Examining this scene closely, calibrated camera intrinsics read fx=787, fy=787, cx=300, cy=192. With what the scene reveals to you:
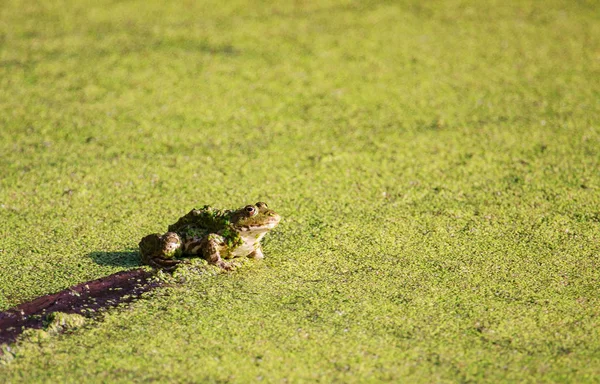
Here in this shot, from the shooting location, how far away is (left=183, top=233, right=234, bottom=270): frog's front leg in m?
2.70

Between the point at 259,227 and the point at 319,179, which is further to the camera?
the point at 319,179

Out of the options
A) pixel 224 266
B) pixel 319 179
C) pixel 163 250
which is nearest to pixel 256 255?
pixel 224 266

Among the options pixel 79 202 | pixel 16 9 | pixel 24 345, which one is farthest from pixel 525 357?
pixel 16 9

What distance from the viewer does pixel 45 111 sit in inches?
168

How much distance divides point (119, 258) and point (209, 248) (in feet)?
1.24

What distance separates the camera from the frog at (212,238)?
270 centimetres

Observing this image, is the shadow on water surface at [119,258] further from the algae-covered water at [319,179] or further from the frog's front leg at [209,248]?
the frog's front leg at [209,248]

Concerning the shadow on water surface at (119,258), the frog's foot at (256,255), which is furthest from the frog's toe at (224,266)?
the shadow on water surface at (119,258)

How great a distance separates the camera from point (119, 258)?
9.36 feet

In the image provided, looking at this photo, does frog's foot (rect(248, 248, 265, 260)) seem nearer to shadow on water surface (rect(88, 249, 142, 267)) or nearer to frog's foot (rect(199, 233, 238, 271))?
frog's foot (rect(199, 233, 238, 271))

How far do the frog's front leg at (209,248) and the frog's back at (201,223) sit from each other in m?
0.03

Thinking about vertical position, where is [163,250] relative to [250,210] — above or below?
below

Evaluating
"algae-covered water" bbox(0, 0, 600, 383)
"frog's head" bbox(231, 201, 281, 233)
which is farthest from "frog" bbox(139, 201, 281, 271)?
"algae-covered water" bbox(0, 0, 600, 383)

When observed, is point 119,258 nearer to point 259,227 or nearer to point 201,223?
point 201,223
